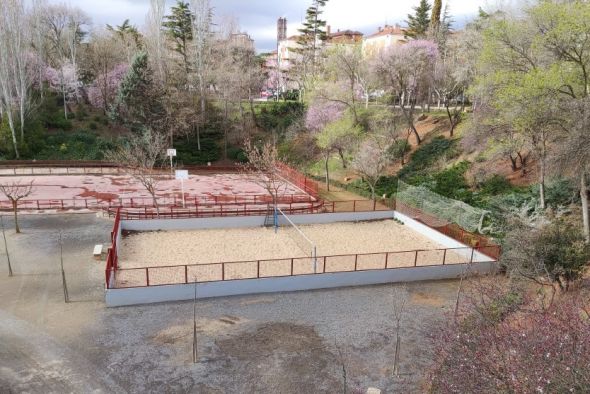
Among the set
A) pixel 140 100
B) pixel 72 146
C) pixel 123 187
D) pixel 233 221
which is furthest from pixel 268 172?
pixel 72 146

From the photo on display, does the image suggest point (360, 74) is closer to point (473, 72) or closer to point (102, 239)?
point (473, 72)

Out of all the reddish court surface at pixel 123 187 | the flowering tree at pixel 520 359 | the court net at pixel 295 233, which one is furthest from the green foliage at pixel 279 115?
the flowering tree at pixel 520 359

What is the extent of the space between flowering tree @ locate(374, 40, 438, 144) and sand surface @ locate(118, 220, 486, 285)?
17.3m

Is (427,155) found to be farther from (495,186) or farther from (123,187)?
(123,187)

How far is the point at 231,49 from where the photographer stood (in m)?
54.3

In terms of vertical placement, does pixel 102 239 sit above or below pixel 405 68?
below

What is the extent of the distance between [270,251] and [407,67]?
24.6 meters

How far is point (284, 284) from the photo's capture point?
55.9ft

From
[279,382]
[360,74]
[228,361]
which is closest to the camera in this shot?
[279,382]

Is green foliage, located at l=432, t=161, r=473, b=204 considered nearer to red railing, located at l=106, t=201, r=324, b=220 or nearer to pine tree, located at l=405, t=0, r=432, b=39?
red railing, located at l=106, t=201, r=324, b=220

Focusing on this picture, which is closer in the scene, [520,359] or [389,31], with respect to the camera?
[520,359]

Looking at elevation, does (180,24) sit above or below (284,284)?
above

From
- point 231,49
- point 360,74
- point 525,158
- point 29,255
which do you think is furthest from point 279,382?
point 231,49

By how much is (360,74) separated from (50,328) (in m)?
36.4
